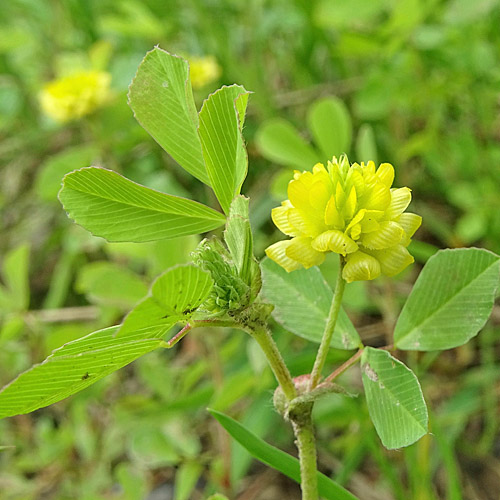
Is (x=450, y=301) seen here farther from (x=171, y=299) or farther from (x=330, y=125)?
(x=330, y=125)

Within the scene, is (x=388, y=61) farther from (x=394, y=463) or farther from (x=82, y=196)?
(x=82, y=196)

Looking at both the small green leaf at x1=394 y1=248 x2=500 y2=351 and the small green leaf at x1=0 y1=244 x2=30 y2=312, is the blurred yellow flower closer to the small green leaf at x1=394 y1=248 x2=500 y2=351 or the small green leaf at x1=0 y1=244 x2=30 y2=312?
the small green leaf at x1=0 y1=244 x2=30 y2=312

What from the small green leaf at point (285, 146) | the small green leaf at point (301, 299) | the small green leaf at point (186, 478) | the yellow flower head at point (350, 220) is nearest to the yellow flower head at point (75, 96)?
the small green leaf at point (285, 146)

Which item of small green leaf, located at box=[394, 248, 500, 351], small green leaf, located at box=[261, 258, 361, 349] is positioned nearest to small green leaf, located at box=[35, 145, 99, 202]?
small green leaf, located at box=[261, 258, 361, 349]

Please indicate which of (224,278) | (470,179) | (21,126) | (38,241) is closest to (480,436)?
(470,179)

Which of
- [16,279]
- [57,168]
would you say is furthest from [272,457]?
[57,168]
